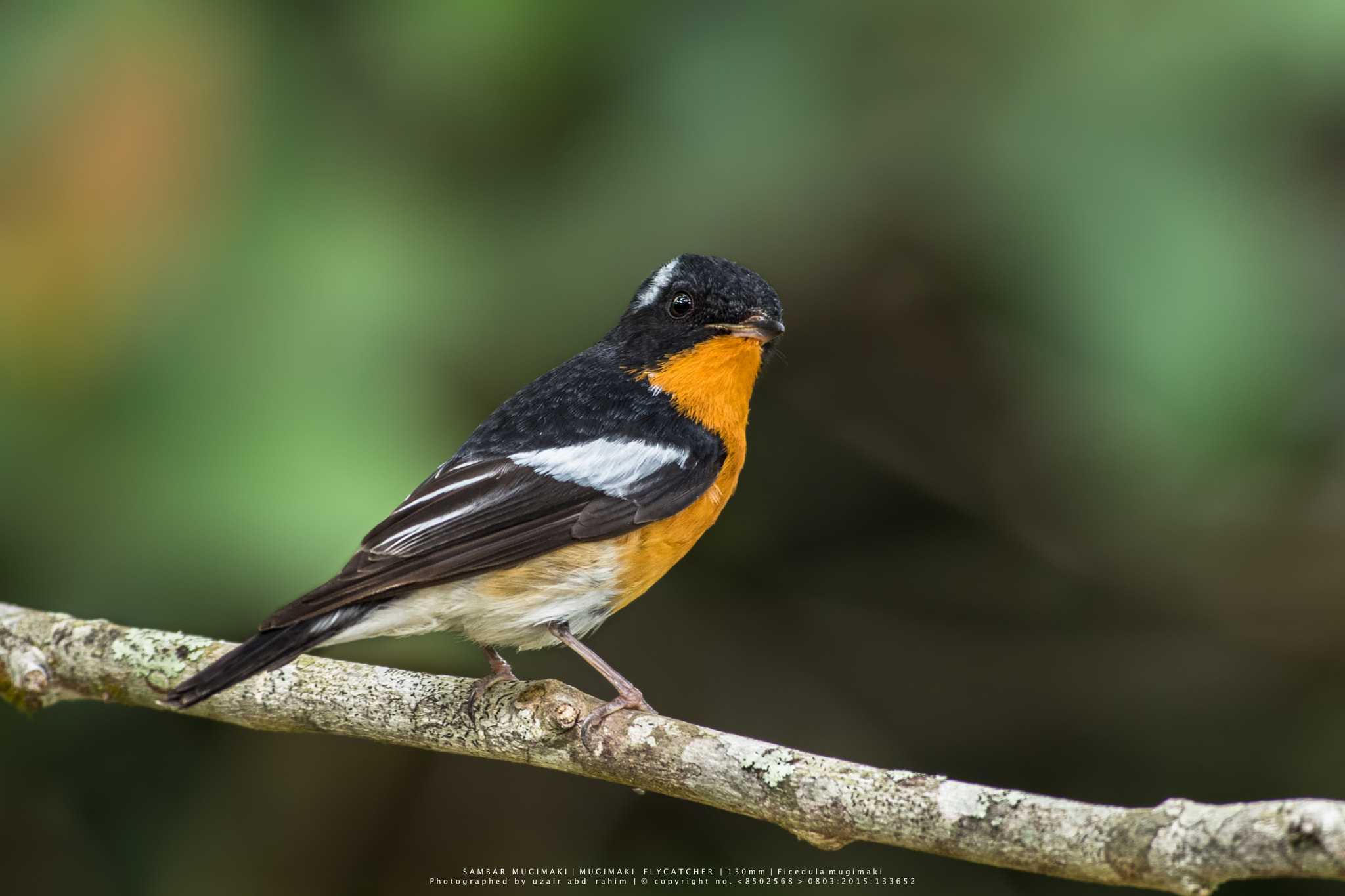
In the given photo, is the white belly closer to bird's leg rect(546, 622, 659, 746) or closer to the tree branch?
bird's leg rect(546, 622, 659, 746)

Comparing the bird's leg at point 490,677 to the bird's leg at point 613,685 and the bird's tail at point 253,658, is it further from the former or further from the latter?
the bird's tail at point 253,658

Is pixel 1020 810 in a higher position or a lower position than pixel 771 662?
higher

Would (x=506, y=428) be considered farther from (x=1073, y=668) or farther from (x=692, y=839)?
(x=1073, y=668)

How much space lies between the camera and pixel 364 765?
4164 millimetres

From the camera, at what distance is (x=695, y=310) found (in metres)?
3.30

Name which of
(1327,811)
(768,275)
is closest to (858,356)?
(768,275)

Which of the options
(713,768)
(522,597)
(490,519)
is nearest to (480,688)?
(522,597)

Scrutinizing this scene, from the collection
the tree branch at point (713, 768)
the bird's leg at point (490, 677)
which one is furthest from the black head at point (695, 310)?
the tree branch at point (713, 768)

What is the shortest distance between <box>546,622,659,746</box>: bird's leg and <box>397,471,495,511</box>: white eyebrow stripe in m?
0.43

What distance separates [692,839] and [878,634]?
115cm

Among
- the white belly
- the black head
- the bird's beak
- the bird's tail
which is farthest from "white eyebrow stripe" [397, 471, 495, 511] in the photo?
the bird's beak

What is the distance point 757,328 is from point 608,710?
3.65ft

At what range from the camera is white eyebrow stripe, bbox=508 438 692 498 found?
3053 millimetres

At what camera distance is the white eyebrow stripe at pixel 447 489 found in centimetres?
300
